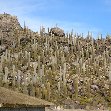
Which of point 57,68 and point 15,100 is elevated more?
point 57,68

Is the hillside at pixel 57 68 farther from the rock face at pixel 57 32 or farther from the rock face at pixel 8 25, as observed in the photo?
the rock face at pixel 57 32

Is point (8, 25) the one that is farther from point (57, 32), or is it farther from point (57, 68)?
point (57, 68)

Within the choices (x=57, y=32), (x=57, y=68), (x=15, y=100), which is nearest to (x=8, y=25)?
(x=57, y=32)

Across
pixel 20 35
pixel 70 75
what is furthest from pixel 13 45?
pixel 70 75

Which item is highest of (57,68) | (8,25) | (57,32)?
(8,25)

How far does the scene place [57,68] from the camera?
120 ft

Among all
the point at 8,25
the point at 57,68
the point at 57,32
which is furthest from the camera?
the point at 57,32

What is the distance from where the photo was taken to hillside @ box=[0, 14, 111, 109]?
104 ft

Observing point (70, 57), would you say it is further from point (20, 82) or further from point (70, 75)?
point (20, 82)

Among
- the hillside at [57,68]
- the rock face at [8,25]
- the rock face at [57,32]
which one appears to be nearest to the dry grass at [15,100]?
the hillside at [57,68]

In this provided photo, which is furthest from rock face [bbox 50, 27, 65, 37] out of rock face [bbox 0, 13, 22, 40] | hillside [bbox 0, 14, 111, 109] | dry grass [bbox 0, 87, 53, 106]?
dry grass [bbox 0, 87, 53, 106]

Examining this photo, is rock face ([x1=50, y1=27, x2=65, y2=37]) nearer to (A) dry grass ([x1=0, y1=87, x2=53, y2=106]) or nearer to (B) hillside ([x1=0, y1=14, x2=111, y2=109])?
(B) hillside ([x1=0, y1=14, x2=111, y2=109])

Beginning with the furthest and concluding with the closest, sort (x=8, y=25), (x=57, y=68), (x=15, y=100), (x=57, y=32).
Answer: (x=57, y=32) < (x=8, y=25) < (x=57, y=68) < (x=15, y=100)

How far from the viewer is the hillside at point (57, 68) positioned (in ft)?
104
